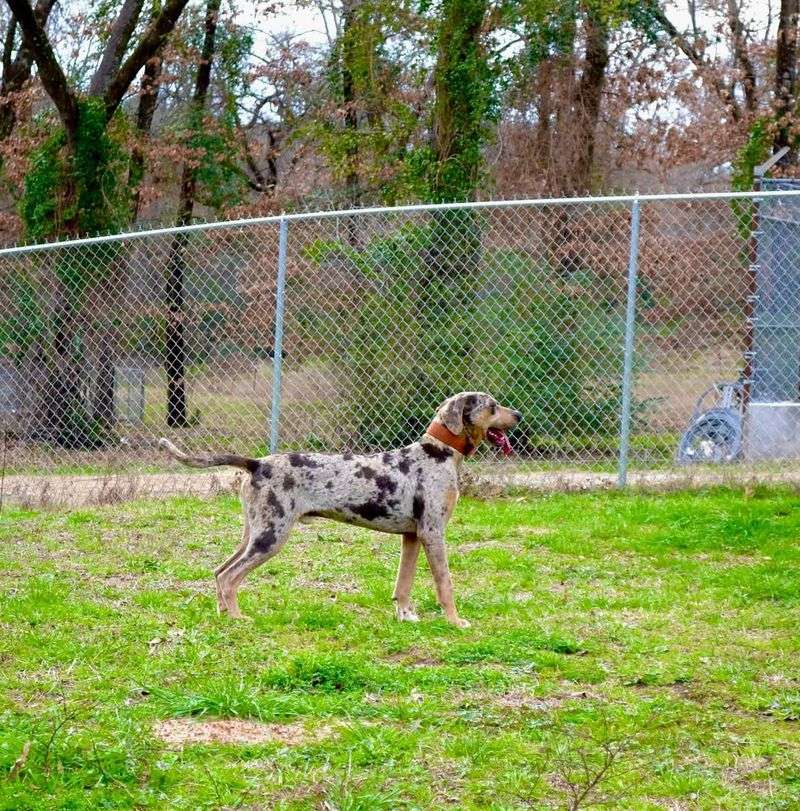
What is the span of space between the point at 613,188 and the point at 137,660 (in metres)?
14.9

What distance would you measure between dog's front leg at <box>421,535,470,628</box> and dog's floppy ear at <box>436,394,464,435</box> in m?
0.59

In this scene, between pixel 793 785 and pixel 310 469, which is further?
pixel 310 469

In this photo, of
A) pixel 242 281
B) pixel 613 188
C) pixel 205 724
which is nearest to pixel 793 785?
pixel 205 724

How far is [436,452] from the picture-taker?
21.8 ft

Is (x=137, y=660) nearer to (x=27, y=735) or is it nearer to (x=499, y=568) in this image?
(x=27, y=735)

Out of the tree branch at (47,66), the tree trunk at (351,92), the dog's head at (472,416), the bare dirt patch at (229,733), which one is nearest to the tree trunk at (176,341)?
the tree branch at (47,66)

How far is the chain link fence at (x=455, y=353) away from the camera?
1106 centimetres

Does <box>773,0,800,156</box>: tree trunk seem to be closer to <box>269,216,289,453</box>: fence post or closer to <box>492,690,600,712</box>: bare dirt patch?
<box>269,216,289,453</box>: fence post

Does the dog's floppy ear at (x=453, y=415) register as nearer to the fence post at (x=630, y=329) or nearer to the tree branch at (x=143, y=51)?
the fence post at (x=630, y=329)

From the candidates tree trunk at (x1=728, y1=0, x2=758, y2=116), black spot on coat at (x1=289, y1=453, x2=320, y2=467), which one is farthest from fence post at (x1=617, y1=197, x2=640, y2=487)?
tree trunk at (x1=728, y1=0, x2=758, y2=116)

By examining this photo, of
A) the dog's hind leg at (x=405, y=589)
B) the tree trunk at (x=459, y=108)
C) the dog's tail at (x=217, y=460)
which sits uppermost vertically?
the tree trunk at (x=459, y=108)

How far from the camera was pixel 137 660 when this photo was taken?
18.2 ft

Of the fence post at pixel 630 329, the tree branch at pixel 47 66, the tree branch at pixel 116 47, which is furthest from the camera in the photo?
the tree branch at pixel 116 47

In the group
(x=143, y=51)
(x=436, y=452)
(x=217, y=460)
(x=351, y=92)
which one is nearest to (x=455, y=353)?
(x=436, y=452)
